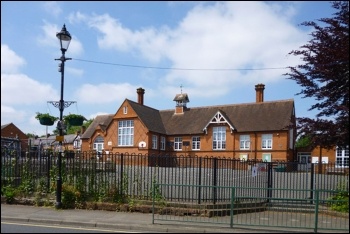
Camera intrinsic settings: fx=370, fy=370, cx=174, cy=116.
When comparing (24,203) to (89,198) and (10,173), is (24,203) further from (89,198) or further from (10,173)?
(89,198)

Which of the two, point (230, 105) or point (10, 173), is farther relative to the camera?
point (230, 105)

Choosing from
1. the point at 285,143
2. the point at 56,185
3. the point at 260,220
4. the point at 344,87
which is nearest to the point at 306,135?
the point at 344,87

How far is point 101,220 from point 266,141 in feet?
116

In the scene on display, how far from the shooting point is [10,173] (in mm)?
14820

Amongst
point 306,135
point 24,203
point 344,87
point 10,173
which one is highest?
point 344,87

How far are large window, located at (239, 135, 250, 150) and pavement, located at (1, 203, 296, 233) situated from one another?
34132 mm

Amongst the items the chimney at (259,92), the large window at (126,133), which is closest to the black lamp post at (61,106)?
the large window at (126,133)

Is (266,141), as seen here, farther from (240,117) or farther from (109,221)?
(109,221)

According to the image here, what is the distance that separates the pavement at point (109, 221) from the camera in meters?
10.3

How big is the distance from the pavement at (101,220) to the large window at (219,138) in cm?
3510

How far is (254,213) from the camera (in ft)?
42.4

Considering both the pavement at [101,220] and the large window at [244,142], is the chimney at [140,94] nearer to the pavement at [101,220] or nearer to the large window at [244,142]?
the large window at [244,142]

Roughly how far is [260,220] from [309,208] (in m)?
2.68

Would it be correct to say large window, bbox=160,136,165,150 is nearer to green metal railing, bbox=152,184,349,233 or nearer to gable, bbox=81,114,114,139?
gable, bbox=81,114,114,139
